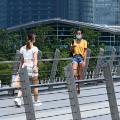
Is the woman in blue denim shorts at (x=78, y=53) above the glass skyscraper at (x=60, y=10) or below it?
below

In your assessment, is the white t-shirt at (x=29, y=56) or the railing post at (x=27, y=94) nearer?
the railing post at (x=27, y=94)

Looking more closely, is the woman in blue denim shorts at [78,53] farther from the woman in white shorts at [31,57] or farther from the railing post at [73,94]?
the railing post at [73,94]

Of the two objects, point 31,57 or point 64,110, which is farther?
point 31,57

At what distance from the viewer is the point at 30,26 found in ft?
222

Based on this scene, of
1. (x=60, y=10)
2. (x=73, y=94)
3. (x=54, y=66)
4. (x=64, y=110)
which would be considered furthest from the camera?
(x=60, y=10)

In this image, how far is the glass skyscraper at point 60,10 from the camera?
136 m

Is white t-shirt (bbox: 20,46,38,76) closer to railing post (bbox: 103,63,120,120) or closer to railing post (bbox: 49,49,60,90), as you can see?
railing post (bbox: 49,49,60,90)

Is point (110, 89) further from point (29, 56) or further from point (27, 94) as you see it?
point (29, 56)

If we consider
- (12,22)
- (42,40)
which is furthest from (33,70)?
(12,22)

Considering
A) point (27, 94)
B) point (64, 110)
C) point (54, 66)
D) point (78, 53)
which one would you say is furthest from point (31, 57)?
point (27, 94)

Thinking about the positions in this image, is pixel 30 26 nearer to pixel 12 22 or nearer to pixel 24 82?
pixel 24 82

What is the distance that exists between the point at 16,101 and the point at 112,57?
25.9 feet

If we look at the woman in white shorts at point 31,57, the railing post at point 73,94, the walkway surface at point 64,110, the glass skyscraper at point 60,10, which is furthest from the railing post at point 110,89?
the glass skyscraper at point 60,10

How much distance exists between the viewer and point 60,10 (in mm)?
146250
